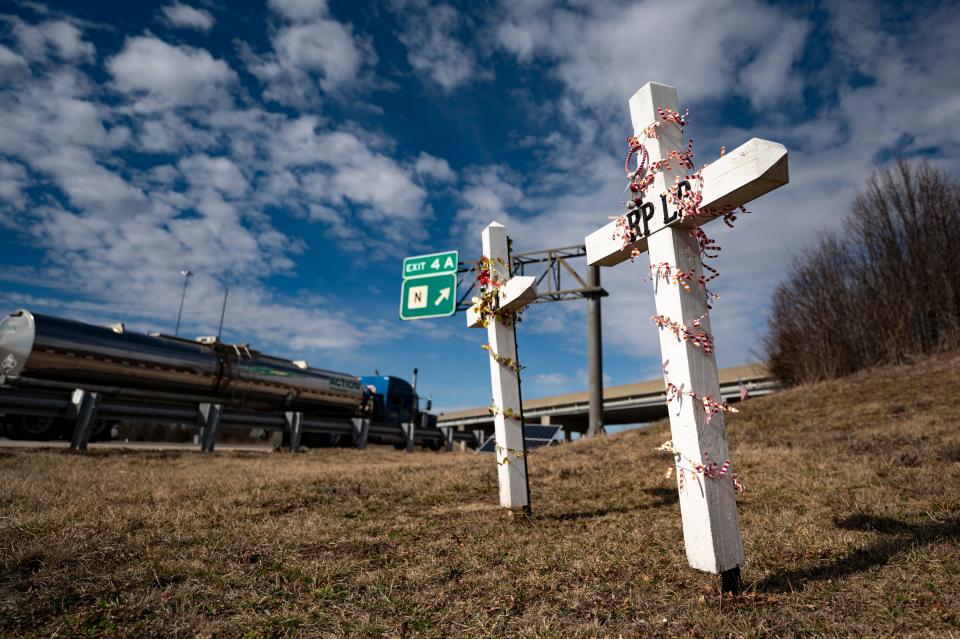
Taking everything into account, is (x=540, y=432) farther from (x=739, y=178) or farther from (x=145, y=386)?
(x=739, y=178)

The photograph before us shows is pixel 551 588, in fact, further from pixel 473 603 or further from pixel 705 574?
pixel 705 574

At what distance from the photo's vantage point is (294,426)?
48.1 ft

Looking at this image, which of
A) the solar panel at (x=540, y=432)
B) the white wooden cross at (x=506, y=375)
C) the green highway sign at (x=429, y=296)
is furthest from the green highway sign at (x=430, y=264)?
Answer: the white wooden cross at (x=506, y=375)

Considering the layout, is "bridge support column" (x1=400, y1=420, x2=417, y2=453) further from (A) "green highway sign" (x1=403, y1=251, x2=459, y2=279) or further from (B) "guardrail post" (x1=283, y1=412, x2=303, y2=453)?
(A) "green highway sign" (x1=403, y1=251, x2=459, y2=279)

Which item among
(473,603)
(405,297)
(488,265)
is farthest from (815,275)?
(473,603)

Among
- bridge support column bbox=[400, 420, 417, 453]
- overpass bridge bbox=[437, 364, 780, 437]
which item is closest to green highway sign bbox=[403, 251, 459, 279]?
bridge support column bbox=[400, 420, 417, 453]

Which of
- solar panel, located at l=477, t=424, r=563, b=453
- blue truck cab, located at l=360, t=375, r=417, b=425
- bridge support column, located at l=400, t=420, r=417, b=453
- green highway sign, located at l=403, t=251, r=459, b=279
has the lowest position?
solar panel, located at l=477, t=424, r=563, b=453

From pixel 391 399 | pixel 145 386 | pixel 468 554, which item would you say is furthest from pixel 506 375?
pixel 391 399

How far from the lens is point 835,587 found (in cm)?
293

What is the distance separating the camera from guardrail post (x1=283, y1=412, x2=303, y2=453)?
14492mm

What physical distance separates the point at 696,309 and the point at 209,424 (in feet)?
40.2

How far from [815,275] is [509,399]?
18656mm

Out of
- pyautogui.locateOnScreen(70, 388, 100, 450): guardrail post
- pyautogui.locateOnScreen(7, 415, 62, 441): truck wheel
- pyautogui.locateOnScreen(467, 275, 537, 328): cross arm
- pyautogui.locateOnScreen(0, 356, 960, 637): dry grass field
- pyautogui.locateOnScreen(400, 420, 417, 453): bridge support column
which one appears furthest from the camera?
pyautogui.locateOnScreen(400, 420, 417, 453): bridge support column

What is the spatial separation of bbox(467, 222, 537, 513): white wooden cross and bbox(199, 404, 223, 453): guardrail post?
9.04m
